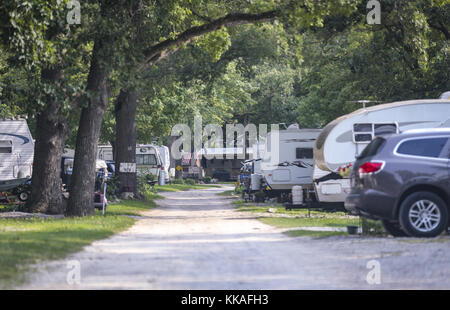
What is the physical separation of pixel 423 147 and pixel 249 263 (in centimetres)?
525

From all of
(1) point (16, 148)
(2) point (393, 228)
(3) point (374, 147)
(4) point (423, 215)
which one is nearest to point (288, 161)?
(1) point (16, 148)

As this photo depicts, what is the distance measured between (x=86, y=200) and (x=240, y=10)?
728 centimetres

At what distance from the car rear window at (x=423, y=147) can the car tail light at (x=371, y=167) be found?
0.45 m

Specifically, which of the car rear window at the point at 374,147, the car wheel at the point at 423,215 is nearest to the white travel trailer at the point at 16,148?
the car rear window at the point at 374,147

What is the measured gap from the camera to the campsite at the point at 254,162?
10.1 meters

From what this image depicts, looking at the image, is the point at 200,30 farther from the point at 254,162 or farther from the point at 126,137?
the point at 254,162

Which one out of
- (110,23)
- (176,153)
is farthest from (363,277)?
(176,153)

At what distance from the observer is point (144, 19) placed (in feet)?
73.0

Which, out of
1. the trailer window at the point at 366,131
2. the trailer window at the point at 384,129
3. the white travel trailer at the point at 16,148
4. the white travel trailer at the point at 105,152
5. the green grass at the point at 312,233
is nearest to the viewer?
the green grass at the point at 312,233

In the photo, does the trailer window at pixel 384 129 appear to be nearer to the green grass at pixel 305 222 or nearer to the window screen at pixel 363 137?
the window screen at pixel 363 137

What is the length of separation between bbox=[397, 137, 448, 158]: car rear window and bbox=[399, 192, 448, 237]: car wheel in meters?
0.76

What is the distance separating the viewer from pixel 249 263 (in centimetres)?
1049

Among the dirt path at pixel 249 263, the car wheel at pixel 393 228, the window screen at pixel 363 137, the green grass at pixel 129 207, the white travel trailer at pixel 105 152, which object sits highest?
the white travel trailer at pixel 105 152
